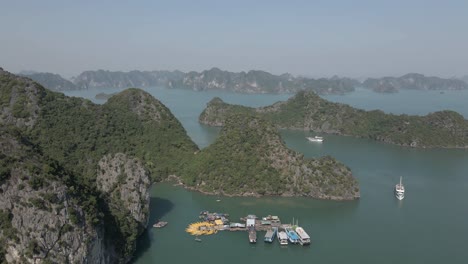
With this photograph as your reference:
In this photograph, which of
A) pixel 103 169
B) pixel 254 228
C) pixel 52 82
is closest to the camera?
pixel 254 228

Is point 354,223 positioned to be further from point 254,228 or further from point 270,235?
point 254,228

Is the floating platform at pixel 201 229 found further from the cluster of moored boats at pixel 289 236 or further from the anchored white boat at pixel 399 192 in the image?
the anchored white boat at pixel 399 192

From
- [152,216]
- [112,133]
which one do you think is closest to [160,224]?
[152,216]

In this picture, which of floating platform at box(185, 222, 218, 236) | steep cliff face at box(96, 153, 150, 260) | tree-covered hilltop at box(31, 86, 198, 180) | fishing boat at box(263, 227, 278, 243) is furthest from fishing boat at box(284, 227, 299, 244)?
tree-covered hilltop at box(31, 86, 198, 180)

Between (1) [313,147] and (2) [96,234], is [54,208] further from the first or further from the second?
(1) [313,147]

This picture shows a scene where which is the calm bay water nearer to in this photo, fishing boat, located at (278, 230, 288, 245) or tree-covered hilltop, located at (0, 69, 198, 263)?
fishing boat, located at (278, 230, 288, 245)
